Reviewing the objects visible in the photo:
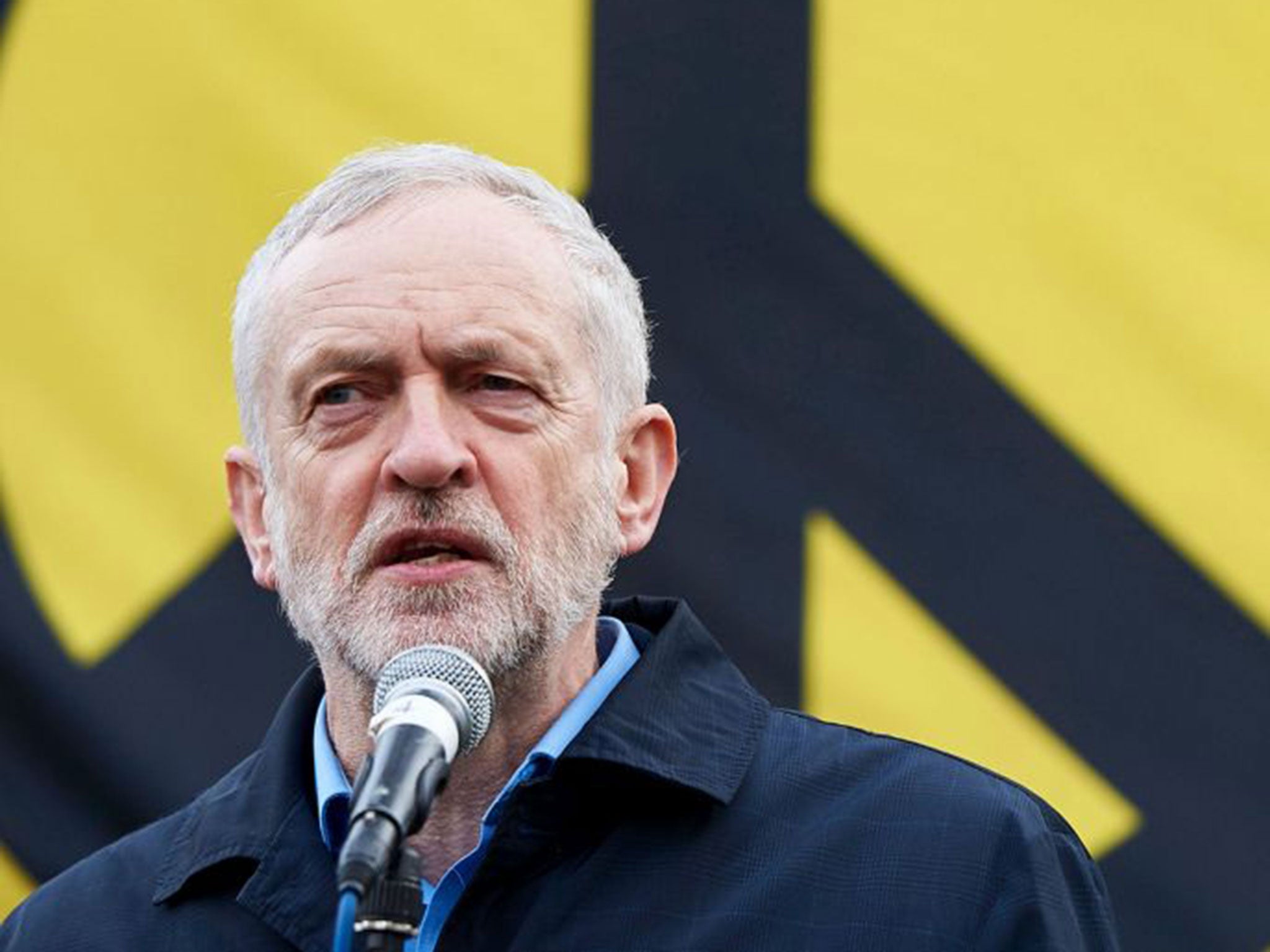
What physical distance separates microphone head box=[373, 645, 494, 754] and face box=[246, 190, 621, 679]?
34cm

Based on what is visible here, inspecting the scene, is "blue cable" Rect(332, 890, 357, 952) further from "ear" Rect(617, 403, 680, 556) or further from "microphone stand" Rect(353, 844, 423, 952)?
"ear" Rect(617, 403, 680, 556)

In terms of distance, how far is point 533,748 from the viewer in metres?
2.34

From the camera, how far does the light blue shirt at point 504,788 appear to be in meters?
2.20

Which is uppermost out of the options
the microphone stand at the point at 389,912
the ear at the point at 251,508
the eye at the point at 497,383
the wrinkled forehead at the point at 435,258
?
the wrinkled forehead at the point at 435,258

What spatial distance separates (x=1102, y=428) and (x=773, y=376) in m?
0.41

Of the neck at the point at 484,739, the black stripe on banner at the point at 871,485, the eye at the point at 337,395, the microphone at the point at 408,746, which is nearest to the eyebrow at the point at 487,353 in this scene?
the eye at the point at 337,395

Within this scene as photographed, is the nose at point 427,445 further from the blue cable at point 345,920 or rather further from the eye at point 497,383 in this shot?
the blue cable at point 345,920

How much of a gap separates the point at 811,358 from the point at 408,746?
1386mm

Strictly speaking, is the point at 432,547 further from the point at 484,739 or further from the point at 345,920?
the point at 345,920

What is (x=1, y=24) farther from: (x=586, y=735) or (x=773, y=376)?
(x=586, y=735)

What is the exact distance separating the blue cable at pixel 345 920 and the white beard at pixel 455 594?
586mm

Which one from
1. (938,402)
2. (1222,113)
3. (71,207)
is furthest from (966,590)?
(71,207)

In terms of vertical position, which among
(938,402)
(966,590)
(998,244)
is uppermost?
(998,244)

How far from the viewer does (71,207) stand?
3123 mm
